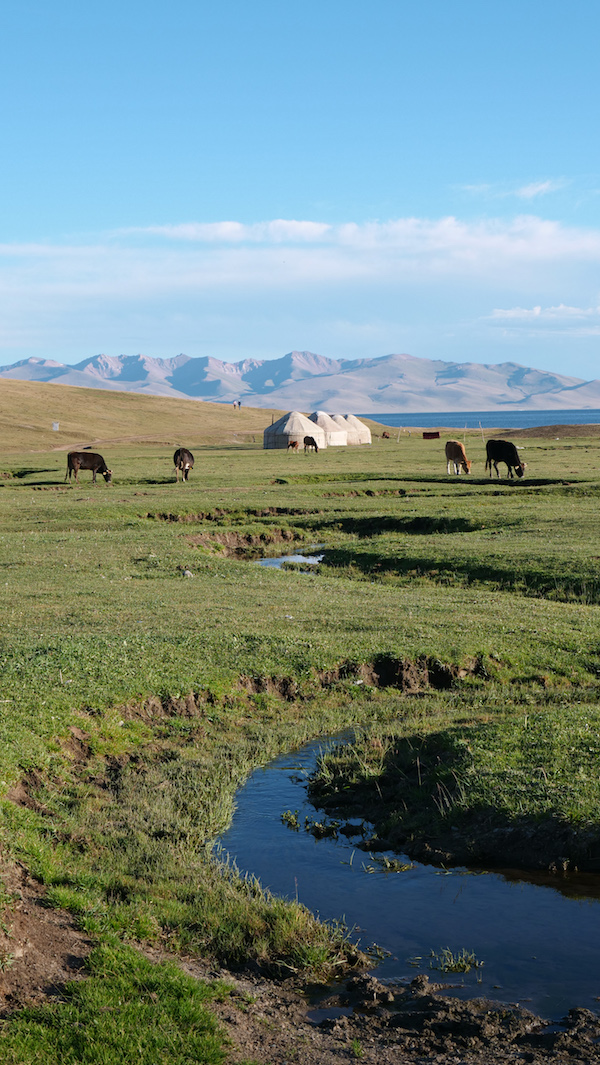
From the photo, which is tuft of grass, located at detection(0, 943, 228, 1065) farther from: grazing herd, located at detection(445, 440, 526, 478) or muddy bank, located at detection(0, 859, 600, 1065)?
grazing herd, located at detection(445, 440, 526, 478)

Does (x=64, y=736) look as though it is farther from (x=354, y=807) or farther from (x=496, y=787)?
(x=496, y=787)

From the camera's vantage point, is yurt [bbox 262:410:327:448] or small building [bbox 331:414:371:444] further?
small building [bbox 331:414:371:444]

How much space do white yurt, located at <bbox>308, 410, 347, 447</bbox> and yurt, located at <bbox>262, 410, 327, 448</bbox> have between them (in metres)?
3.73

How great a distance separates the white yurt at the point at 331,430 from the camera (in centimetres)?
11025

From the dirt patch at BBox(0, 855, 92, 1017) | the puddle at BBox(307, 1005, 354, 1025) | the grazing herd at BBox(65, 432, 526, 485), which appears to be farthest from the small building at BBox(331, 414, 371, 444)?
the puddle at BBox(307, 1005, 354, 1025)

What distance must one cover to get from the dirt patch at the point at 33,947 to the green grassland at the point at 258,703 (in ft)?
0.57

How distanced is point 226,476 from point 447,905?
52607mm

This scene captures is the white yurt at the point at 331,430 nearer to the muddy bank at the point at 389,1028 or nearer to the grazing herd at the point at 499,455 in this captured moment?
the grazing herd at the point at 499,455

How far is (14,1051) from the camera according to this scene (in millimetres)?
6234

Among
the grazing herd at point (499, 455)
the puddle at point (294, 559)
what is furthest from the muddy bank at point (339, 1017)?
the grazing herd at point (499, 455)

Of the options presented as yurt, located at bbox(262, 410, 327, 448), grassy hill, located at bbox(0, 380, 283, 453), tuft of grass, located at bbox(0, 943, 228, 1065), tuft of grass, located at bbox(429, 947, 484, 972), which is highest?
grassy hill, located at bbox(0, 380, 283, 453)

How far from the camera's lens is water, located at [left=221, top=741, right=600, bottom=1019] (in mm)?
7832

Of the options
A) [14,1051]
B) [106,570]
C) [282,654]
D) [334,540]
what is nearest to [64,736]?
[282,654]

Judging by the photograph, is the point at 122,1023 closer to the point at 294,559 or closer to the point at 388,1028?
the point at 388,1028
